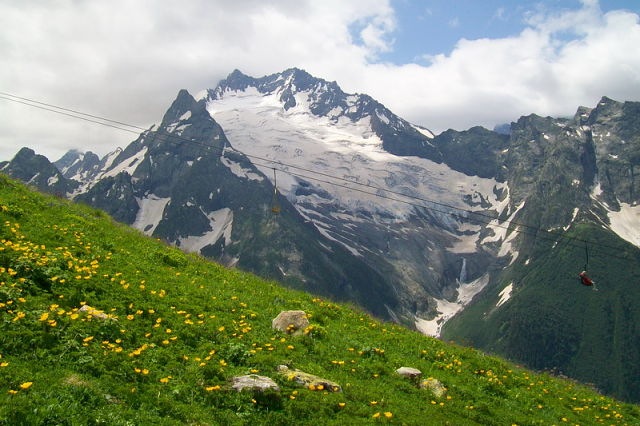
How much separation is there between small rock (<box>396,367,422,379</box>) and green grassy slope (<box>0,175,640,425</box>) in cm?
30

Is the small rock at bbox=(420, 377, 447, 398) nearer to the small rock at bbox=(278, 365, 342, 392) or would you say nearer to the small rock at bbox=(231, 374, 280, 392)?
the small rock at bbox=(278, 365, 342, 392)

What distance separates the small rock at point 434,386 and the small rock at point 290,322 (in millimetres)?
5366

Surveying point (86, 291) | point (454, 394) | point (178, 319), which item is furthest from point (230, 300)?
point (454, 394)

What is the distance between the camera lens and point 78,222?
2988 centimetres

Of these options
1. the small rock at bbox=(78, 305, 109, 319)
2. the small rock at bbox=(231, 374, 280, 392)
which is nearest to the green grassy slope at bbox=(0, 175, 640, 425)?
the small rock at bbox=(231, 374, 280, 392)

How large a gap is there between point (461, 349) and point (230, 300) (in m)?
12.5

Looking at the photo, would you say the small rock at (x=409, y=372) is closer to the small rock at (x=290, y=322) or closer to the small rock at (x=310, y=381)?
the small rock at (x=310, y=381)

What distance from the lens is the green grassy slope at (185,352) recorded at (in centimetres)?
1503

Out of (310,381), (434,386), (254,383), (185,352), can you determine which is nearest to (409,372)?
(434,386)

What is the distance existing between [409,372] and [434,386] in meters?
1.07

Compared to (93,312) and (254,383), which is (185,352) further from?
(93,312)

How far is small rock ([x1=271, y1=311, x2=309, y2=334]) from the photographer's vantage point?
23047 mm

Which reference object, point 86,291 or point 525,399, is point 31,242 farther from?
point 525,399

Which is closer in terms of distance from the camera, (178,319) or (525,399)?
(178,319)
